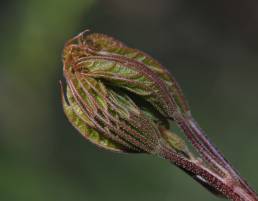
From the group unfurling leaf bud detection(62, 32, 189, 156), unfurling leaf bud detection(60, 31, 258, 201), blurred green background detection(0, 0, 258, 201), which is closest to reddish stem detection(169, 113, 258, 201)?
unfurling leaf bud detection(60, 31, 258, 201)

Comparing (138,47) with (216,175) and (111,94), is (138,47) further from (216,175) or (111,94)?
(216,175)

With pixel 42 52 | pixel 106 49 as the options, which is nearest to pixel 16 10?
pixel 42 52

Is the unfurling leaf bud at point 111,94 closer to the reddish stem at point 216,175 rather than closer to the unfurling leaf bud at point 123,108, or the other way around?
the unfurling leaf bud at point 123,108

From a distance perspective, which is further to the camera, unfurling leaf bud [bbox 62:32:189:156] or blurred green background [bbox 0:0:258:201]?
blurred green background [bbox 0:0:258:201]

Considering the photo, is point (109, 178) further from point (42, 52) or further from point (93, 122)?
point (93, 122)

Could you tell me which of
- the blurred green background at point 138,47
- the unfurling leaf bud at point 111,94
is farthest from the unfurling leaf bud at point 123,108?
the blurred green background at point 138,47

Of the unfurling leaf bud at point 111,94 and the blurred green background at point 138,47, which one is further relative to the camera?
the blurred green background at point 138,47

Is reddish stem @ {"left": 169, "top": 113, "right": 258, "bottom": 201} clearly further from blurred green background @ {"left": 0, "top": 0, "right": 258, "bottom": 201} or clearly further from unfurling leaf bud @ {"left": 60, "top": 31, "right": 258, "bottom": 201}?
blurred green background @ {"left": 0, "top": 0, "right": 258, "bottom": 201}

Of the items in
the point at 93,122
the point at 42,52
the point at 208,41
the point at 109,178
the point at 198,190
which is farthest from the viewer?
the point at 208,41
